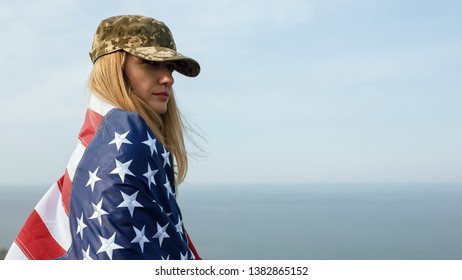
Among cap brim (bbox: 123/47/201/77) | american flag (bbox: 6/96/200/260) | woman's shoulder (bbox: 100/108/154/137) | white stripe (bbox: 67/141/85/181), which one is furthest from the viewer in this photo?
cap brim (bbox: 123/47/201/77)

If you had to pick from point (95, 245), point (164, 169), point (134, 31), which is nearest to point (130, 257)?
point (95, 245)

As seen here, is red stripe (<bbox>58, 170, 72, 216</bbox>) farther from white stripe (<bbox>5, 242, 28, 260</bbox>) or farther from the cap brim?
the cap brim

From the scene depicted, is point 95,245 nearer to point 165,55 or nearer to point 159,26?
point 165,55

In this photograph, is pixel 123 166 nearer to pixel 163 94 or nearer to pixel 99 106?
pixel 99 106

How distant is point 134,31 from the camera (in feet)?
10.1

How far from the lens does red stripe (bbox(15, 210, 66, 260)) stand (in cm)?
297

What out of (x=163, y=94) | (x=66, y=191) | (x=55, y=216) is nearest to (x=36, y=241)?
(x=55, y=216)

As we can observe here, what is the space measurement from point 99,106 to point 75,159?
13.4 inches

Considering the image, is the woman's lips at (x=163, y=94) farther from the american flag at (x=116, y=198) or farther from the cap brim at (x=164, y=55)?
the american flag at (x=116, y=198)

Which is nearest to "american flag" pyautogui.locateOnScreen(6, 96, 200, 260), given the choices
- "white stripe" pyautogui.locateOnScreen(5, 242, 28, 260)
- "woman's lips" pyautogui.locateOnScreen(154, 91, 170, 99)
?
"white stripe" pyautogui.locateOnScreen(5, 242, 28, 260)

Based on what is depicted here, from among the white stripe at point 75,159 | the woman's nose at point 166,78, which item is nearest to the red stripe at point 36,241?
the white stripe at point 75,159

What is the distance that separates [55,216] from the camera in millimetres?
3074

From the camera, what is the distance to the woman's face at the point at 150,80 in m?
3.05

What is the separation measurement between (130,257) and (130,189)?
36cm
